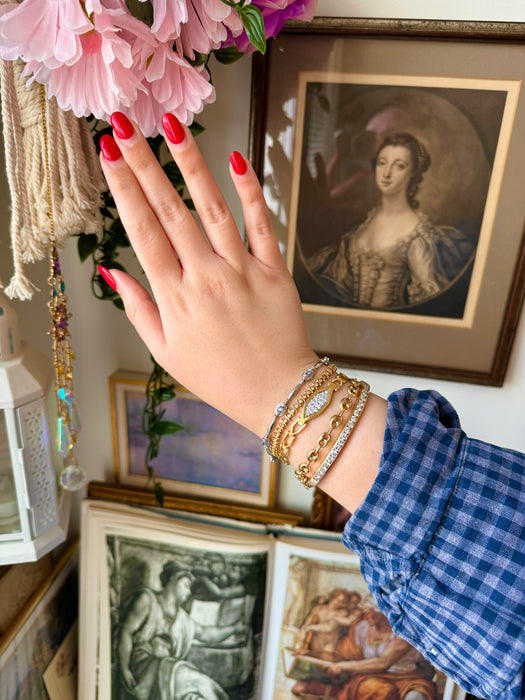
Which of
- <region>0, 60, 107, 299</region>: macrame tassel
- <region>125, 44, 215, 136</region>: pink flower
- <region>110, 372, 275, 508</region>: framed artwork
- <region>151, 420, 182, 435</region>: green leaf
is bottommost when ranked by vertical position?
<region>110, 372, 275, 508</region>: framed artwork

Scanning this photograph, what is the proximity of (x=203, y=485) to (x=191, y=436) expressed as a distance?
0.11 m

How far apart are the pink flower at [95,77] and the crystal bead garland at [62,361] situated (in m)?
0.08

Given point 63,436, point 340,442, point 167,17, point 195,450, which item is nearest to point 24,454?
point 63,436

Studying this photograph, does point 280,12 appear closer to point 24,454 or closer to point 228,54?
point 228,54

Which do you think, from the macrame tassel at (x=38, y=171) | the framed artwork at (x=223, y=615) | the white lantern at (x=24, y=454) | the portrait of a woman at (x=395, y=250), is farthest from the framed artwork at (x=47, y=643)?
the portrait of a woman at (x=395, y=250)

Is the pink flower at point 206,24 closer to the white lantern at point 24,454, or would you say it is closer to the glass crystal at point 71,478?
the white lantern at point 24,454

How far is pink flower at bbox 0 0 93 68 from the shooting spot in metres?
0.45

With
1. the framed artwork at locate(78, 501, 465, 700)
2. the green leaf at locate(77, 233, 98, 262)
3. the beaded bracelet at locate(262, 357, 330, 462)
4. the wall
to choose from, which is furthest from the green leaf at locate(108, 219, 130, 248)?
the framed artwork at locate(78, 501, 465, 700)

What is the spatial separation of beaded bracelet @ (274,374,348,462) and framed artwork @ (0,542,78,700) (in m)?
0.67

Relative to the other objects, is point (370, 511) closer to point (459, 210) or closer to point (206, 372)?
point (206, 372)

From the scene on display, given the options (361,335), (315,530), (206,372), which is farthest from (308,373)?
(315,530)

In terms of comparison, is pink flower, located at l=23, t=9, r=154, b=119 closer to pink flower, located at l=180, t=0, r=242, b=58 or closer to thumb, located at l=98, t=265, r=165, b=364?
pink flower, located at l=180, t=0, r=242, b=58

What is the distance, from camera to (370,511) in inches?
17.6

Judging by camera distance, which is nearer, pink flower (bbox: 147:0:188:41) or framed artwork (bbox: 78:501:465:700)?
pink flower (bbox: 147:0:188:41)
